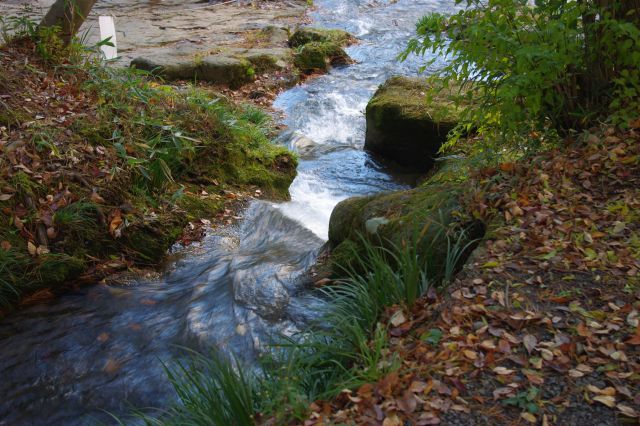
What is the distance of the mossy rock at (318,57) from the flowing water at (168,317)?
483 centimetres

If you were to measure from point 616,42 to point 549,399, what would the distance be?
9.47 feet

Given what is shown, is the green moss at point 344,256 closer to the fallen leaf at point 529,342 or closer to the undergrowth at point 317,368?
the undergrowth at point 317,368

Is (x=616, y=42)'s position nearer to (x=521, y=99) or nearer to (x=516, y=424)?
(x=521, y=99)

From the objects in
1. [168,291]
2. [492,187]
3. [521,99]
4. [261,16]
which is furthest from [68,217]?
[261,16]

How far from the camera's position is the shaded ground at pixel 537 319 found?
2.62 m

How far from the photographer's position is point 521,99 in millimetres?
4672

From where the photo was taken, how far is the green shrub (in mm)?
4113

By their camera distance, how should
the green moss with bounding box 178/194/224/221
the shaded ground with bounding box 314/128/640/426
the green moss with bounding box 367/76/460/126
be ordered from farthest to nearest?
the green moss with bounding box 367/76/460/126 < the green moss with bounding box 178/194/224/221 < the shaded ground with bounding box 314/128/640/426

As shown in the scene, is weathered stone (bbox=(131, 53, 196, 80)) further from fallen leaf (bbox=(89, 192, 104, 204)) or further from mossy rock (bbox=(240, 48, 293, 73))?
fallen leaf (bbox=(89, 192, 104, 204))

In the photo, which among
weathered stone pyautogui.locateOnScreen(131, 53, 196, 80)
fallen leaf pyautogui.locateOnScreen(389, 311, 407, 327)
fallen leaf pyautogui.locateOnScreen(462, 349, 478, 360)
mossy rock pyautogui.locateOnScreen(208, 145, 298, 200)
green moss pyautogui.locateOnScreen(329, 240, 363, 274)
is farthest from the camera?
weathered stone pyautogui.locateOnScreen(131, 53, 196, 80)

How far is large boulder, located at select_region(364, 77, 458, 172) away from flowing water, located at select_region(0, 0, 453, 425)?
41 centimetres

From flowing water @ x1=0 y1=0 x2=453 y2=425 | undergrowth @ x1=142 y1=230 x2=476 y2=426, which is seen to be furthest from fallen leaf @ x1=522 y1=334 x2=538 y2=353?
flowing water @ x1=0 y1=0 x2=453 y2=425

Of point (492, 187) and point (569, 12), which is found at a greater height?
point (569, 12)

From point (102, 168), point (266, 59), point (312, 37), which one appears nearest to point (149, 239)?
point (102, 168)
